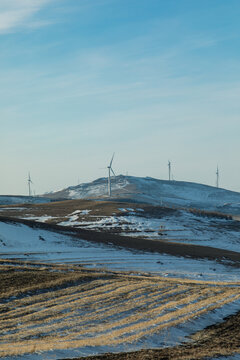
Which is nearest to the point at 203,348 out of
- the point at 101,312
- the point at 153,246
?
the point at 101,312

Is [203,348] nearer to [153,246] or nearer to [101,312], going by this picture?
[101,312]

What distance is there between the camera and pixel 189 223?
102 m

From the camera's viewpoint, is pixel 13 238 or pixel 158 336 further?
pixel 13 238

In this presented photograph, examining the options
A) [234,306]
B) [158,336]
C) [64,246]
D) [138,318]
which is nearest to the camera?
[158,336]

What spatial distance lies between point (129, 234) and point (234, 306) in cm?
5986

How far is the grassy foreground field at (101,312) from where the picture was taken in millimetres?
18422

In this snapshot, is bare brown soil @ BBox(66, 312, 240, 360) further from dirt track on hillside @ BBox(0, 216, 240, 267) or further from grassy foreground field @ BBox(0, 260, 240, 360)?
dirt track on hillside @ BBox(0, 216, 240, 267)

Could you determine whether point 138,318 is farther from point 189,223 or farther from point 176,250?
point 189,223

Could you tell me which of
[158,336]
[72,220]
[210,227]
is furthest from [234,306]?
[72,220]

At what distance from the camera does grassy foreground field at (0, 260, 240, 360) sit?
18422mm

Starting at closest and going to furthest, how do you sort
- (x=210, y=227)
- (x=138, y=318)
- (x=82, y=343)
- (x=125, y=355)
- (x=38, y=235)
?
(x=125, y=355) → (x=82, y=343) → (x=138, y=318) → (x=38, y=235) → (x=210, y=227)

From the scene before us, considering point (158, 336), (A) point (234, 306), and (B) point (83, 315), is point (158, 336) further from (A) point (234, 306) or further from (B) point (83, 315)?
(A) point (234, 306)

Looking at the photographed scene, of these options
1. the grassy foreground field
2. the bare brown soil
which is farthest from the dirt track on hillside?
the bare brown soil

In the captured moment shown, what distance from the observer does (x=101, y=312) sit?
2500cm
